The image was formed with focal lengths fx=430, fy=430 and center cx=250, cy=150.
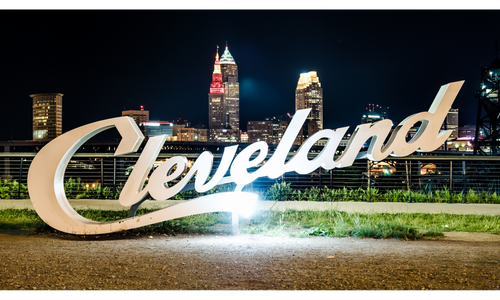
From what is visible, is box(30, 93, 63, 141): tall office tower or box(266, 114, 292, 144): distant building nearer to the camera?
box(30, 93, 63, 141): tall office tower

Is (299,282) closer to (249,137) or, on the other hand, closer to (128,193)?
(128,193)

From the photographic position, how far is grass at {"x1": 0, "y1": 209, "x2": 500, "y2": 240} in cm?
836

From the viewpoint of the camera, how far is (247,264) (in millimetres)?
5957

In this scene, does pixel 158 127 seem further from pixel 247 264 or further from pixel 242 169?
pixel 247 264

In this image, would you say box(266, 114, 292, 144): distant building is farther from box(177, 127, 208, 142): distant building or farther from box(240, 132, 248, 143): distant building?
box(177, 127, 208, 142): distant building

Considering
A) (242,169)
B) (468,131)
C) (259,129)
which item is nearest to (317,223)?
(242,169)

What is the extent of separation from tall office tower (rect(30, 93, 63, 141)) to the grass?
101 metres

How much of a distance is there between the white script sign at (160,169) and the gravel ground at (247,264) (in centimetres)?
48

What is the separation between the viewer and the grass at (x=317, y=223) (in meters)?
8.36

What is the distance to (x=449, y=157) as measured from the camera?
1187 cm

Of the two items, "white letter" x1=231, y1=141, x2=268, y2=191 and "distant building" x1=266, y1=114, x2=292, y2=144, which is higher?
"distant building" x1=266, y1=114, x2=292, y2=144

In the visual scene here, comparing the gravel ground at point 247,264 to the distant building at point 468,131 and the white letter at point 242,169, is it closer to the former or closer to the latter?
the white letter at point 242,169

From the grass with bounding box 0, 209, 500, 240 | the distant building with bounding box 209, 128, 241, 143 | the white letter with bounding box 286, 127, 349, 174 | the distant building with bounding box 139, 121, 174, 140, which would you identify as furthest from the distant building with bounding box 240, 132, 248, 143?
the white letter with bounding box 286, 127, 349, 174

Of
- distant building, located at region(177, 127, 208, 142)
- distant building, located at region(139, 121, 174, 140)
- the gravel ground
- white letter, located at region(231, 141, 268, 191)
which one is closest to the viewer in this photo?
the gravel ground
